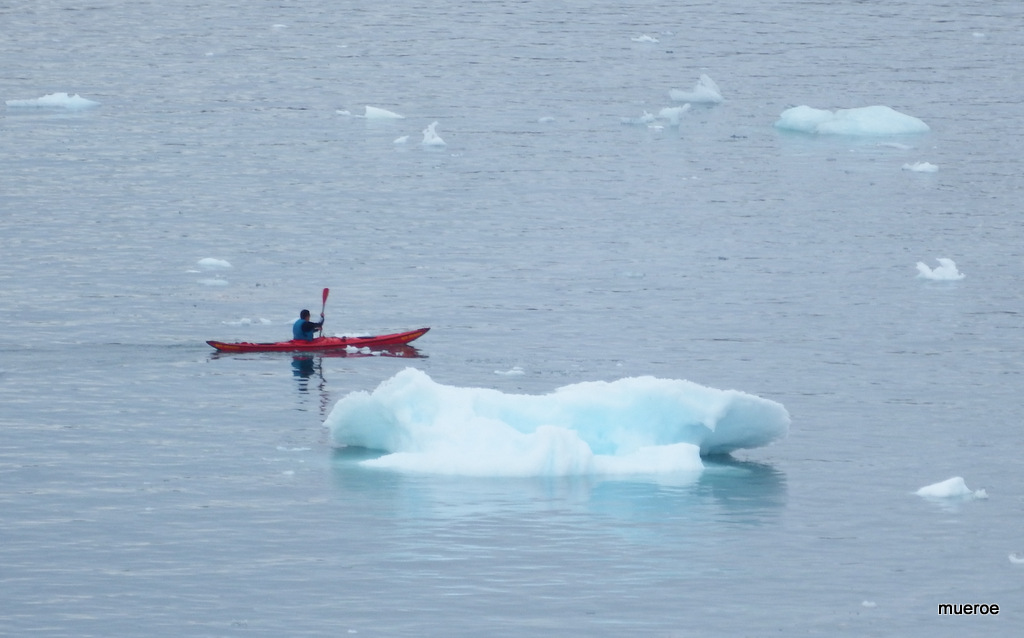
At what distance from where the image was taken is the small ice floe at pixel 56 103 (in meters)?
53.5

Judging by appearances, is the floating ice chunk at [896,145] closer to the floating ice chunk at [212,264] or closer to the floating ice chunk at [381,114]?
the floating ice chunk at [381,114]

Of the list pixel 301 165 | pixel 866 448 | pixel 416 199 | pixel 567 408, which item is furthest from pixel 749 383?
pixel 301 165

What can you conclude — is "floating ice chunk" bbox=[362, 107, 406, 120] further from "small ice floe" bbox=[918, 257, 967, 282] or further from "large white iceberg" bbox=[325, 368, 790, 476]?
"large white iceberg" bbox=[325, 368, 790, 476]

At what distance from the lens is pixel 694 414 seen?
23578mm

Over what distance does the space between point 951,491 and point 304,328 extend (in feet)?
40.4

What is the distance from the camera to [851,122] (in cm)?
5119

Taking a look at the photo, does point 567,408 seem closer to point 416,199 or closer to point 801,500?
point 801,500

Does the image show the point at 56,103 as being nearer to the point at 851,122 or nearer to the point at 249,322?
the point at 249,322

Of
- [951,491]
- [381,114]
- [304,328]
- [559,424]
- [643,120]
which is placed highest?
[381,114]

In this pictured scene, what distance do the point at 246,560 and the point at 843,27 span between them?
52.4 meters

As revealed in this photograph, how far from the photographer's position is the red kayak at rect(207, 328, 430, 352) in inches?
1190

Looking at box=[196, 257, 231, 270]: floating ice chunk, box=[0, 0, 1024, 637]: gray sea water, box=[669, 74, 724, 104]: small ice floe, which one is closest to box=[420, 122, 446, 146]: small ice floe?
box=[0, 0, 1024, 637]: gray sea water

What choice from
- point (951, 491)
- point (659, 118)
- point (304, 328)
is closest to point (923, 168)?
point (659, 118)

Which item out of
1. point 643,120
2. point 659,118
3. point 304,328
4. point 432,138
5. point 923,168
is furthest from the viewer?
point 659,118
